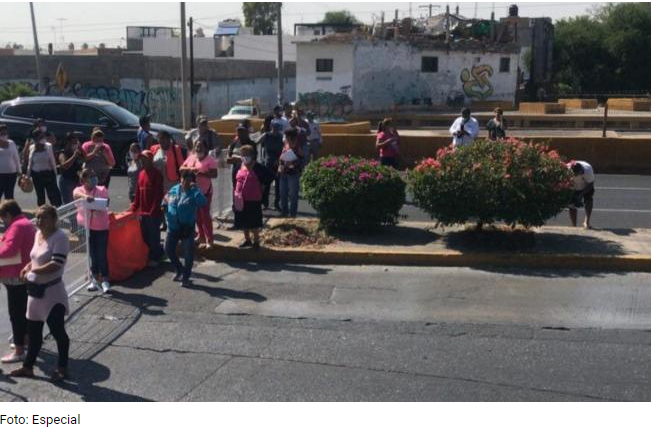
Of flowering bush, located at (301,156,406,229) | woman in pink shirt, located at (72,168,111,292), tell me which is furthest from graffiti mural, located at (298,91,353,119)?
woman in pink shirt, located at (72,168,111,292)

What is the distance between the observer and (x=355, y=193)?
37.2ft

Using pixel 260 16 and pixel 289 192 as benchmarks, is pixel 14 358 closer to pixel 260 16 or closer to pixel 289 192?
pixel 289 192

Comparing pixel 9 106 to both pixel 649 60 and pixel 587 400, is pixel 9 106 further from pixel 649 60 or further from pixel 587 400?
pixel 649 60

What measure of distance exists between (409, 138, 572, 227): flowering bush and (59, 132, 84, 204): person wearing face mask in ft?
15.8

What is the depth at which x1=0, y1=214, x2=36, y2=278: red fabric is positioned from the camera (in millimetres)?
7188

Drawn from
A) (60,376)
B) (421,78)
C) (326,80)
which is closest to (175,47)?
(421,78)

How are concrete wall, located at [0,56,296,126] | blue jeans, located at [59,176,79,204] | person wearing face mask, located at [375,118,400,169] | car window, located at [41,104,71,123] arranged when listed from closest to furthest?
blue jeans, located at [59,176,79,204]
person wearing face mask, located at [375,118,400,169]
car window, located at [41,104,71,123]
concrete wall, located at [0,56,296,126]

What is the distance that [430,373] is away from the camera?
718 centimetres

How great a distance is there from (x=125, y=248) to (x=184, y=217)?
Result: 1021 mm

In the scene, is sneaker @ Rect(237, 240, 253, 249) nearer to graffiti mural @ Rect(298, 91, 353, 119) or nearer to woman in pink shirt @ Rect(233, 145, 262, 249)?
woman in pink shirt @ Rect(233, 145, 262, 249)

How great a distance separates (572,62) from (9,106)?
53611mm

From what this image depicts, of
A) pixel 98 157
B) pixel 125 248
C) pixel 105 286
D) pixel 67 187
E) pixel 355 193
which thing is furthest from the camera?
pixel 67 187

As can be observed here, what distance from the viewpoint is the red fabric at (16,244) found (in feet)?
23.6

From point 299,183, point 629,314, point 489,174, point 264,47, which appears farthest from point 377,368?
point 264,47
